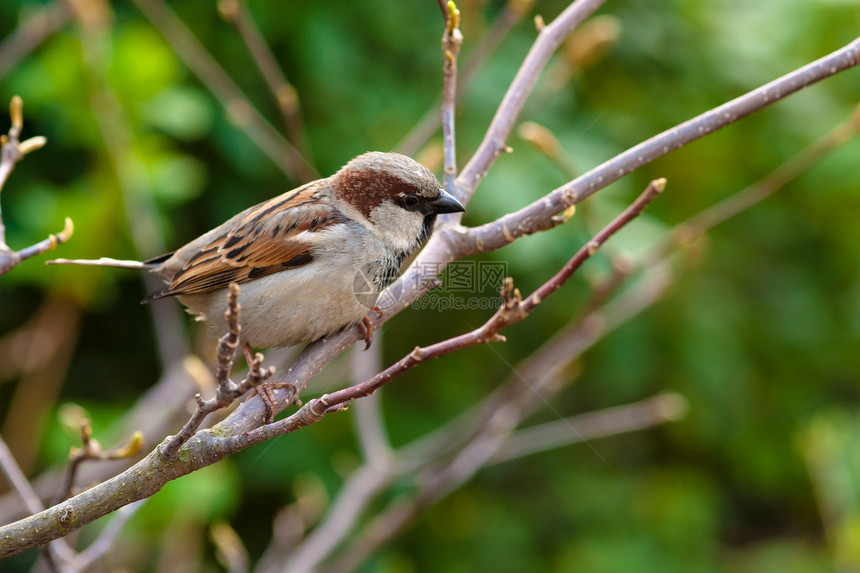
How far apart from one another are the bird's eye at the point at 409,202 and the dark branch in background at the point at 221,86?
722 mm

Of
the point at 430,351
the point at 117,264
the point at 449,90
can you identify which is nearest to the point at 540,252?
the point at 449,90

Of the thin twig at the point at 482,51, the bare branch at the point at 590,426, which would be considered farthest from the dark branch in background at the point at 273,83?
the bare branch at the point at 590,426

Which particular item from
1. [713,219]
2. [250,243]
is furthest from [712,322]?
[250,243]

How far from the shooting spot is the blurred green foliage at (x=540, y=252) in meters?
3.11

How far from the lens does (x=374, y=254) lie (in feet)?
7.92

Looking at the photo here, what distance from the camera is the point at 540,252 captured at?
3.26 meters

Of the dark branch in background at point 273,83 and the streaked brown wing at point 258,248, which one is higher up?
the dark branch in background at point 273,83

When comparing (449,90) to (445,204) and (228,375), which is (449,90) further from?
(228,375)

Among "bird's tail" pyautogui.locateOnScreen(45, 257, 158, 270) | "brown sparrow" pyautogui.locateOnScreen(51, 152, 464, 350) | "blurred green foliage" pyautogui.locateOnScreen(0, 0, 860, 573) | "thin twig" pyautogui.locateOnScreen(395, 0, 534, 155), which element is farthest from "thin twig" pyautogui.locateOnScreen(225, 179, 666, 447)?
→ "blurred green foliage" pyautogui.locateOnScreen(0, 0, 860, 573)

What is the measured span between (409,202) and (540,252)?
991 mm

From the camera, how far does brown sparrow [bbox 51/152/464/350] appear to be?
7.55ft

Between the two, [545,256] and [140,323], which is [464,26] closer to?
[545,256]

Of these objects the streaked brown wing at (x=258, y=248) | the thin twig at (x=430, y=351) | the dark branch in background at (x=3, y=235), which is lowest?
the streaked brown wing at (x=258, y=248)

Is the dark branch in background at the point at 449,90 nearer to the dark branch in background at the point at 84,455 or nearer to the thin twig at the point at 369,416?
the thin twig at the point at 369,416
